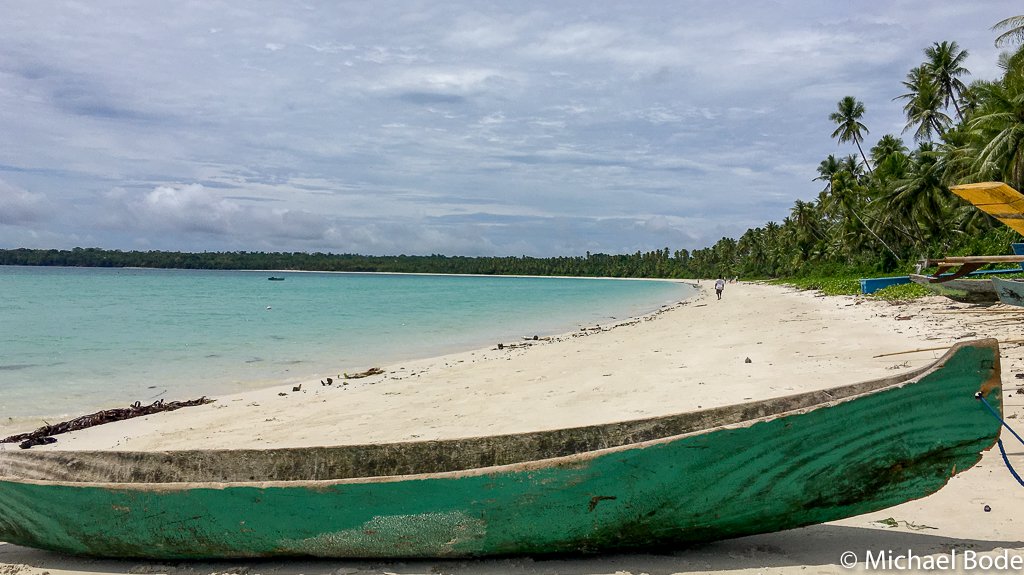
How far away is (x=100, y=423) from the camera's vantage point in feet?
26.0

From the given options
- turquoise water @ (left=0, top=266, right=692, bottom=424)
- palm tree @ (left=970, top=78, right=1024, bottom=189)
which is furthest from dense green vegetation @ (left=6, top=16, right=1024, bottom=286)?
turquoise water @ (left=0, top=266, right=692, bottom=424)

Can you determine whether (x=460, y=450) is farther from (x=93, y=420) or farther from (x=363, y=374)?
(x=363, y=374)

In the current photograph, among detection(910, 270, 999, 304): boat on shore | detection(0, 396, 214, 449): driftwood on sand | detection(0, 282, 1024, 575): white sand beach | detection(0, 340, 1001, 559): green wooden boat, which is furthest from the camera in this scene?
detection(910, 270, 999, 304): boat on shore

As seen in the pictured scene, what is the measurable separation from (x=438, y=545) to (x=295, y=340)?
16855mm

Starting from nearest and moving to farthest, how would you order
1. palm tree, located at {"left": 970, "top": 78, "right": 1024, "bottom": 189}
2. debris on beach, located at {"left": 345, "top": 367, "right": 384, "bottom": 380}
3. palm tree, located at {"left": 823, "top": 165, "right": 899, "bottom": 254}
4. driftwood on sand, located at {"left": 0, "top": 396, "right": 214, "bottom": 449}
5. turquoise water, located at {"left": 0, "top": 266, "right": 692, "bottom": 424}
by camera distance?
1. driftwood on sand, located at {"left": 0, "top": 396, "right": 214, "bottom": 449}
2. turquoise water, located at {"left": 0, "top": 266, "right": 692, "bottom": 424}
3. debris on beach, located at {"left": 345, "top": 367, "right": 384, "bottom": 380}
4. palm tree, located at {"left": 970, "top": 78, "right": 1024, "bottom": 189}
5. palm tree, located at {"left": 823, "top": 165, "right": 899, "bottom": 254}

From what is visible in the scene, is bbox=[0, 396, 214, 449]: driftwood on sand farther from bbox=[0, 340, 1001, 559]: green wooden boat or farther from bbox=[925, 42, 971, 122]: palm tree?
bbox=[925, 42, 971, 122]: palm tree

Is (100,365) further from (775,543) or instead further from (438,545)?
(775,543)

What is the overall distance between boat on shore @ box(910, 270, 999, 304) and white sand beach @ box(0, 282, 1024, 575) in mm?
378

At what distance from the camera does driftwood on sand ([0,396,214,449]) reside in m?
6.95

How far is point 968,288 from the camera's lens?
12.3 m

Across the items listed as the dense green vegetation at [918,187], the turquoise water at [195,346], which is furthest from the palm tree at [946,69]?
the turquoise water at [195,346]

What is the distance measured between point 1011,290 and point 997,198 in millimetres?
2157

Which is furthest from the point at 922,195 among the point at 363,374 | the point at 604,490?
the point at 604,490

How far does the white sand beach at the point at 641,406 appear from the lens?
10.2 ft
